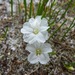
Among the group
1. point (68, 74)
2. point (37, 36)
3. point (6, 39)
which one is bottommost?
point (68, 74)

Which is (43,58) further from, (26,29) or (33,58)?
(26,29)

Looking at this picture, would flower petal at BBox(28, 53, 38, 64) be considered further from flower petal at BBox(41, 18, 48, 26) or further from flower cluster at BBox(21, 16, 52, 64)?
flower petal at BBox(41, 18, 48, 26)

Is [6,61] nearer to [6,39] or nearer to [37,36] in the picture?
[6,39]

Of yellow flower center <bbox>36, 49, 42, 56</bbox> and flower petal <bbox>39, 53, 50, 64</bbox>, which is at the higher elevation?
yellow flower center <bbox>36, 49, 42, 56</bbox>

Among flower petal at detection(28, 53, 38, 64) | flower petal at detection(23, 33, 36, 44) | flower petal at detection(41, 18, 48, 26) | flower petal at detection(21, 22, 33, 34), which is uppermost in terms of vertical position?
flower petal at detection(41, 18, 48, 26)

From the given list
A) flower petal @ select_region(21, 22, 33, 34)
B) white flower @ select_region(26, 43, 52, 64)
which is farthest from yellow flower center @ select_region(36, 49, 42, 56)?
flower petal @ select_region(21, 22, 33, 34)

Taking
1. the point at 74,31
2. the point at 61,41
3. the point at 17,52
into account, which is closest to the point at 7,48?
the point at 17,52

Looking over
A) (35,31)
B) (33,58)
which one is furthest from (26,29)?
(33,58)
